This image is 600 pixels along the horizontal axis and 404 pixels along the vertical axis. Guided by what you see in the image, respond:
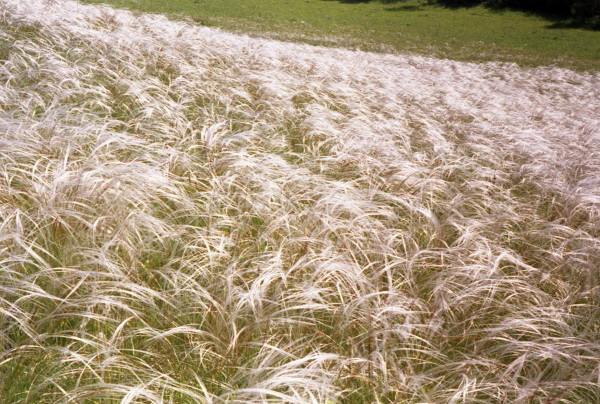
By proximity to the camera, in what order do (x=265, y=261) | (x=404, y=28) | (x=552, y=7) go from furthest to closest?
1. (x=552, y=7)
2. (x=404, y=28)
3. (x=265, y=261)

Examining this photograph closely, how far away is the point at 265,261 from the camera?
2369 mm

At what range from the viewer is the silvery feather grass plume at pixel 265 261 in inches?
70.5

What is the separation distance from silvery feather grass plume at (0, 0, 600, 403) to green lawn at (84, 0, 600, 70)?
2497cm

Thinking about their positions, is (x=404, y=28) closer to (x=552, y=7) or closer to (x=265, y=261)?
(x=552, y=7)

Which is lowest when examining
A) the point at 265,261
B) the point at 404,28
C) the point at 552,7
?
the point at 404,28

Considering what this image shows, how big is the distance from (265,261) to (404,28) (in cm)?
4159

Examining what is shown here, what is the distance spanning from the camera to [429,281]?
99.7 inches

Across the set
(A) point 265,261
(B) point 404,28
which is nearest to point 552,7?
(B) point 404,28

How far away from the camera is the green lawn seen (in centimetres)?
3002

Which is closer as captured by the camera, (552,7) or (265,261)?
(265,261)

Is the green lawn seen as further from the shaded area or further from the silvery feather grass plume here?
the silvery feather grass plume

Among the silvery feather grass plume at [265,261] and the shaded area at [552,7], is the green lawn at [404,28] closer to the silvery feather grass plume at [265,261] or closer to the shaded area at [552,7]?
the shaded area at [552,7]

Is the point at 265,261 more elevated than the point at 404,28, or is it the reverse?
the point at 265,261

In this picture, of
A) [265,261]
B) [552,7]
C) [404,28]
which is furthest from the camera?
[552,7]
